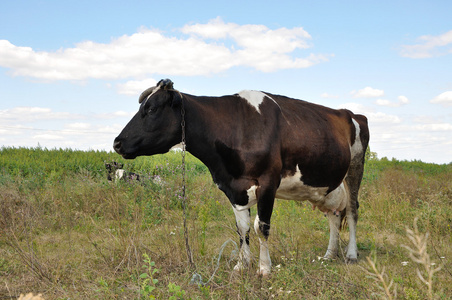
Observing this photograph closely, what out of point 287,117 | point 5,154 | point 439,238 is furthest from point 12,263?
point 5,154

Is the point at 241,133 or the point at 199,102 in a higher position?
the point at 199,102

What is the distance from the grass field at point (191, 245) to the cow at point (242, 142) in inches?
18.4

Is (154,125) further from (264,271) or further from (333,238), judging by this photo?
(333,238)

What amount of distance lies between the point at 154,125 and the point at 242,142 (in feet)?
3.48

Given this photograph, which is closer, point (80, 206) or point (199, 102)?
point (199, 102)

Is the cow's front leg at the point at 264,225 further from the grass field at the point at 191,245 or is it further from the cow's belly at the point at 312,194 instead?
the cow's belly at the point at 312,194

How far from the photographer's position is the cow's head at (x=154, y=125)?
482cm

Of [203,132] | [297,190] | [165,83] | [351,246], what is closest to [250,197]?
[297,190]

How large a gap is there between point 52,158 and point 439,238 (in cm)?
1462

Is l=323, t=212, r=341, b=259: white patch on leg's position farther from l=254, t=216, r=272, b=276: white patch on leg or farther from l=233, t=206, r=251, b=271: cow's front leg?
l=233, t=206, r=251, b=271: cow's front leg

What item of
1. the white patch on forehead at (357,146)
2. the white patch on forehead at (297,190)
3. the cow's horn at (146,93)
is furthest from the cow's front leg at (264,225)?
the white patch on forehead at (357,146)

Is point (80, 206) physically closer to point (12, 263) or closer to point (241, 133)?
point (12, 263)

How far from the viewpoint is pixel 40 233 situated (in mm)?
8281

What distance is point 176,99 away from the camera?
4.81 metres
